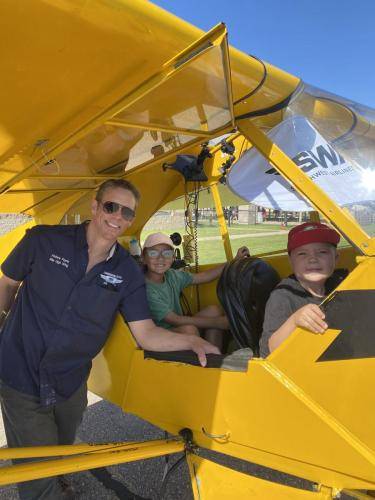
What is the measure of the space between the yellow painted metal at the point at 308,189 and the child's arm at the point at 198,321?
1370 millimetres

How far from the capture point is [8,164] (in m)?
2.48

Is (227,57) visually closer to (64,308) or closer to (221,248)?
(64,308)

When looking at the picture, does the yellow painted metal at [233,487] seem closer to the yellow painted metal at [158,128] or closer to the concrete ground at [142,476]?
the concrete ground at [142,476]

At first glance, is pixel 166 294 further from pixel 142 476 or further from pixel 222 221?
pixel 142 476

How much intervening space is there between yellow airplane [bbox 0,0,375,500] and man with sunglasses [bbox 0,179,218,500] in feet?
0.70

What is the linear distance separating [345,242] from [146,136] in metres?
1.32

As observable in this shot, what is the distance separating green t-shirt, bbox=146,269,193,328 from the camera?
8.81 ft

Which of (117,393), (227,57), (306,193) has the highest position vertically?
(227,57)

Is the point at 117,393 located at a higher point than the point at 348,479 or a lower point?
higher

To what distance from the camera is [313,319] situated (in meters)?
1.47

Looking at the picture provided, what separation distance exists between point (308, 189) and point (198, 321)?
1462 mm

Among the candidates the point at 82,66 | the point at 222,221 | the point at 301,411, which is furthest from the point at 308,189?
the point at 222,221

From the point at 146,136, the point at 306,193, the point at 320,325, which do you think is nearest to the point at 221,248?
the point at 146,136

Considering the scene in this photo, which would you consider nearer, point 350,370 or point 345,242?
point 350,370
